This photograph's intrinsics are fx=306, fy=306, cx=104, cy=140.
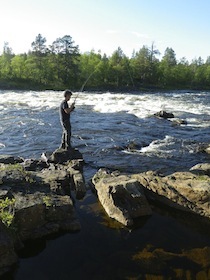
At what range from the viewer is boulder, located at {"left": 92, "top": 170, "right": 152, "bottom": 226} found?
9117mm

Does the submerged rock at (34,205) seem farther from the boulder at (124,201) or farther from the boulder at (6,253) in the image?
the boulder at (124,201)

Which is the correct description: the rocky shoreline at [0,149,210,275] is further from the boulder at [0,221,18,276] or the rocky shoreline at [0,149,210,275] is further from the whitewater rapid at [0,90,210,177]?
the whitewater rapid at [0,90,210,177]

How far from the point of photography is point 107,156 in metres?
16.8

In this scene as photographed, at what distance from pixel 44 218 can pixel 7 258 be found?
5.11ft

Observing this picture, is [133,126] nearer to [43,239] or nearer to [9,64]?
[43,239]

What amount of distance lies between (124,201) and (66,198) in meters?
1.80

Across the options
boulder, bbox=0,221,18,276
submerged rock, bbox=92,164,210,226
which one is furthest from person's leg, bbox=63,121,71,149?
boulder, bbox=0,221,18,276

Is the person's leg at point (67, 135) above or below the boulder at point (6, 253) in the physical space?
above

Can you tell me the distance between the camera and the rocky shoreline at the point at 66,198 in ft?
25.3

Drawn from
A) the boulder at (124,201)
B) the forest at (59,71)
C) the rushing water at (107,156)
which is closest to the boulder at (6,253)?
the rushing water at (107,156)

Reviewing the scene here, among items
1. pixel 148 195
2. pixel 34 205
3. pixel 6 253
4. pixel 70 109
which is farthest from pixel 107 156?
pixel 6 253

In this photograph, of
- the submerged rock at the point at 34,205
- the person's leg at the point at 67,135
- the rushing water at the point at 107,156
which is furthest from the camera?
the person's leg at the point at 67,135

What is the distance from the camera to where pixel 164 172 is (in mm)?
14281

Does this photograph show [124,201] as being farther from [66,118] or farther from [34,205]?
[66,118]
